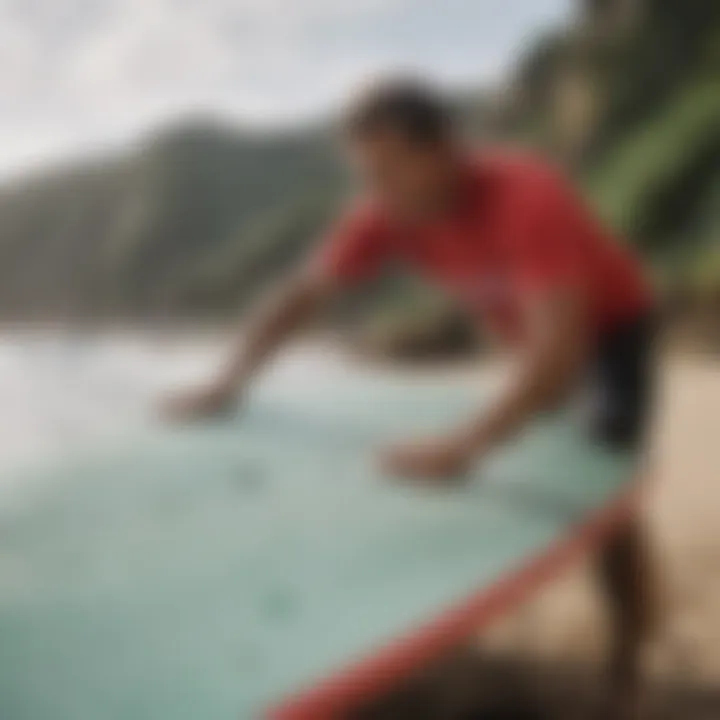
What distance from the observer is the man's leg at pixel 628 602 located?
76cm

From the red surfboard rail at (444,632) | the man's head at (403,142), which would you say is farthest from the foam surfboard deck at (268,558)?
the man's head at (403,142)

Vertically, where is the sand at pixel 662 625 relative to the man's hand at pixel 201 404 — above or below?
below

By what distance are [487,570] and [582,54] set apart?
0.96 ft

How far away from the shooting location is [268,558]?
2.00 feet

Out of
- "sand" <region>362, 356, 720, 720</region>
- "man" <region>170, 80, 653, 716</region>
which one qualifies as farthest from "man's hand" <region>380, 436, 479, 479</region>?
"sand" <region>362, 356, 720, 720</region>

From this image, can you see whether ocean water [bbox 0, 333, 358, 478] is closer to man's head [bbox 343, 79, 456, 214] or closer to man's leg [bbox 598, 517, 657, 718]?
man's head [bbox 343, 79, 456, 214]

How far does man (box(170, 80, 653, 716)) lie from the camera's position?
0.65 metres

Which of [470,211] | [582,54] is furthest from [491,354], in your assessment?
[582,54]

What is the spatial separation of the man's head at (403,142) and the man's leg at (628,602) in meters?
0.25

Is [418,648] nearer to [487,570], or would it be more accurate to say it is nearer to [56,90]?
[487,570]

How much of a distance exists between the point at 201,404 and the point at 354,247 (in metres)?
0.11

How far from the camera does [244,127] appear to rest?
64cm

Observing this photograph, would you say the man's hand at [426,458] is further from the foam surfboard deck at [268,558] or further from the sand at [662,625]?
the sand at [662,625]

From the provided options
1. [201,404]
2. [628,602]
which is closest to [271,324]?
[201,404]
